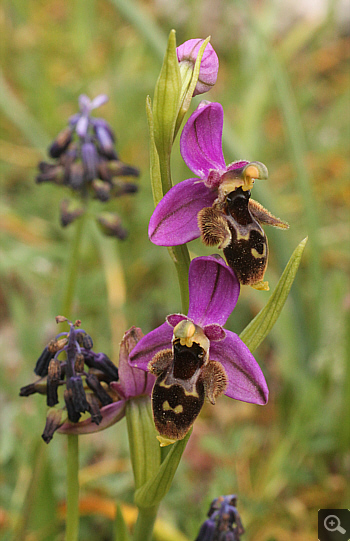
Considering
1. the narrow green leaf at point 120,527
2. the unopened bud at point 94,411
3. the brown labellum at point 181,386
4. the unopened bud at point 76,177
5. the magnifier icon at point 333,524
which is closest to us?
the brown labellum at point 181,386

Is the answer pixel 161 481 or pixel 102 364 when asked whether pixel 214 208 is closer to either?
pixel 102 364

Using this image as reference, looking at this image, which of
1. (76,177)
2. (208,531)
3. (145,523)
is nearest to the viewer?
(145,523)

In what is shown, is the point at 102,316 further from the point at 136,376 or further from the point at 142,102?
the point at 136,376

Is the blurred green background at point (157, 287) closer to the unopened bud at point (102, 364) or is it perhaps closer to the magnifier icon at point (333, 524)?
the magnifier icon at point (333, 524)

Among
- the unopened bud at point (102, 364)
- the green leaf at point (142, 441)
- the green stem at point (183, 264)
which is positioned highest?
the green stem at point (183, 264)

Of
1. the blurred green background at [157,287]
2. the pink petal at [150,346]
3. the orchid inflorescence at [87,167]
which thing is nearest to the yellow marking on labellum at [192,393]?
the pink petal at [150,346]

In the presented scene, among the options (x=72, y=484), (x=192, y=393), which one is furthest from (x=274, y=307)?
(x=72, y=484)

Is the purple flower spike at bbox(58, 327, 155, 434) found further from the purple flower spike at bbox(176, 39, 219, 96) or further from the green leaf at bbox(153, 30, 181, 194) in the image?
the purple flower spike at bbox(176, 39, 219, 96)
